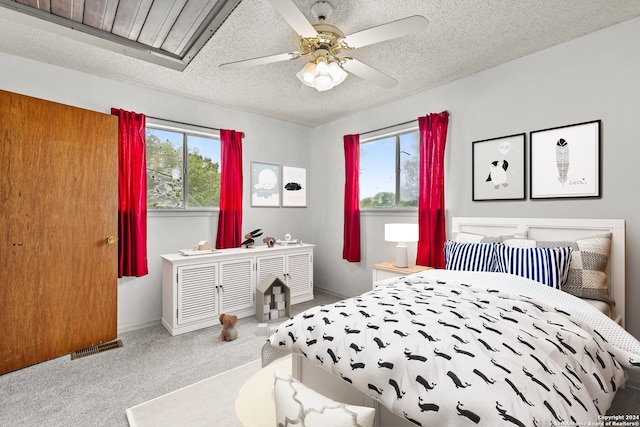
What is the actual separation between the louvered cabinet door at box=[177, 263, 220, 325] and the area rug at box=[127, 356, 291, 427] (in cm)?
106

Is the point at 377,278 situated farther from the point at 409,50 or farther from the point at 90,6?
the point at 90,6

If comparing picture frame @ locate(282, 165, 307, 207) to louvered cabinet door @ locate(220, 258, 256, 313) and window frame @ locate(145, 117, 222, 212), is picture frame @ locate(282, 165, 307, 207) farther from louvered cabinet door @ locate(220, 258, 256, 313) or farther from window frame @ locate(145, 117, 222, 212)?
louvered cabinet door @ locate(220, 258, 256, 313)

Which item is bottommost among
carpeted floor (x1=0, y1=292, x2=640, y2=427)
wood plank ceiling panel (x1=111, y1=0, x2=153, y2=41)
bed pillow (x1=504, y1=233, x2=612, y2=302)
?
carpeted floor (x1=0, y1=292, x2=640, y2=427)

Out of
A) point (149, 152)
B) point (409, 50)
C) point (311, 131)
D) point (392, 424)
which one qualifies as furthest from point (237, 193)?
point (392, 424)

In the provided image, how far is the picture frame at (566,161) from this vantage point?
2.24 metres

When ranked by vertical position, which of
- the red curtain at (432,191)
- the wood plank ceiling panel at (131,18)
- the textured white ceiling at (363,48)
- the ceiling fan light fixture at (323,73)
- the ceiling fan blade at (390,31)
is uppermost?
the textured white ceiling at (363,48)

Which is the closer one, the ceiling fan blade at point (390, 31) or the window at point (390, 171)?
the ceiling fan blade at point (390, 31)

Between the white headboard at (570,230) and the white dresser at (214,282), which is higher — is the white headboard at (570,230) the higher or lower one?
the higher one

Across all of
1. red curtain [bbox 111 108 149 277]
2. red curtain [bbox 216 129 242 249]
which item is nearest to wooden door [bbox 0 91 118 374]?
red curtain [bbox 111 108 149 277]

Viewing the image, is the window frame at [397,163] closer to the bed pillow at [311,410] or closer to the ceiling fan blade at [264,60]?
the ceiling fan blade at [264,60]

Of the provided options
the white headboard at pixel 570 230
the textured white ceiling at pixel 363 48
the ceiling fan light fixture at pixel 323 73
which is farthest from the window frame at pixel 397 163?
the ceiling fan light fixture at pixel 323 73

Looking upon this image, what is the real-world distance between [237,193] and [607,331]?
349cm

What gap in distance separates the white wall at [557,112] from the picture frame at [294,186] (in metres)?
1.30

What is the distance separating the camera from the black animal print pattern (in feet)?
3.01
